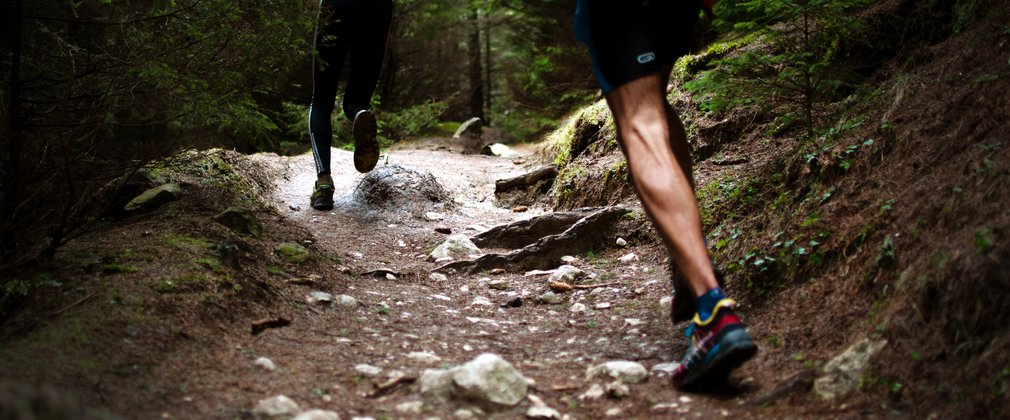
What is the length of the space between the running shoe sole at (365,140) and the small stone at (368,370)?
3190mm

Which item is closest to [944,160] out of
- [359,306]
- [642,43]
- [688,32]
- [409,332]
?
[688,32]

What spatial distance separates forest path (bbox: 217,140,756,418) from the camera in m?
1.97

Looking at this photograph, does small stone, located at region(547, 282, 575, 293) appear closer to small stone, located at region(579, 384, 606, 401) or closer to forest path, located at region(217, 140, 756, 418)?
forest path, located at region(217, 140, 756, 418)

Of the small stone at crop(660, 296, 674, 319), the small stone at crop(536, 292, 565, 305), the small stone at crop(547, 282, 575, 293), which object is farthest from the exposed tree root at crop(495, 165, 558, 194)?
the small stone at crop(660, 296, 674, 319)

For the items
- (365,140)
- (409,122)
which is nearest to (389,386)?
(365,140)

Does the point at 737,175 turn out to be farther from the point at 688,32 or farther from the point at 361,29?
the point at 361,29

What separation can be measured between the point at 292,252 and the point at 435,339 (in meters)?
1.35

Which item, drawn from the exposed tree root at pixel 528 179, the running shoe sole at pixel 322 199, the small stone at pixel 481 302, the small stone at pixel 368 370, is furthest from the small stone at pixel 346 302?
the exposed tree root at pixel 528 179

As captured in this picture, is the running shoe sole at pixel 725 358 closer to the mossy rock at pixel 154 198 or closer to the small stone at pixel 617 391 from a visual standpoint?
the small stone at pixel 617 391

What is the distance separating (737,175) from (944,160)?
1751 millimetres

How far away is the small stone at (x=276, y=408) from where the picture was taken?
5.82 ft

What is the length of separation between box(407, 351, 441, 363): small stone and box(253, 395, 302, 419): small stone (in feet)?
1.98

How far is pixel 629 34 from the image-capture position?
2295 mm

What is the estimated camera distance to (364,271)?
396 centimetres
